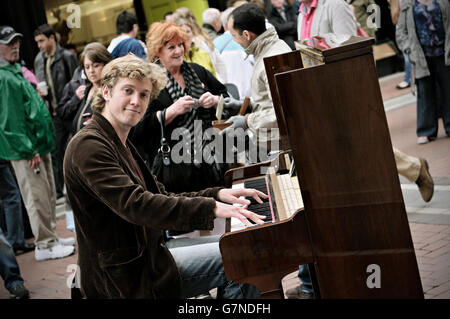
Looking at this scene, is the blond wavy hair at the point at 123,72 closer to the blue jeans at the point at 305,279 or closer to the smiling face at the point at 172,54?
the smiling face at the point at 172,54

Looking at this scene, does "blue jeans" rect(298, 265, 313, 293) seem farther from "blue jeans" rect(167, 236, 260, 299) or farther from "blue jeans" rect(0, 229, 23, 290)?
"blue jeans" rect(0, 229, 23, 290)

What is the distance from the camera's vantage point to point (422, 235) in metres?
4.56

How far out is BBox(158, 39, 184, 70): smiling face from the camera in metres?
4.47

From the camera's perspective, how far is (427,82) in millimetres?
7051

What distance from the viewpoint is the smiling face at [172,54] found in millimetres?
4469

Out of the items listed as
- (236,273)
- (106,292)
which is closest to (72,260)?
(106,292)

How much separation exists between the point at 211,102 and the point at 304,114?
1994 millimetres

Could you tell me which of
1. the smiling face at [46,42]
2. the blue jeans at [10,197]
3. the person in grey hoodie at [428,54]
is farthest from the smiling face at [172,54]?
the smiling face at [46,42]

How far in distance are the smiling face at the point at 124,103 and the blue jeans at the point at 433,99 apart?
4883 millimetres

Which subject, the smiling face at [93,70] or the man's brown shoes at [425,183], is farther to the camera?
the smiling face at [93,70]

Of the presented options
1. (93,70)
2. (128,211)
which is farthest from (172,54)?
(128,211)

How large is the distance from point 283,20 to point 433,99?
13.2ft

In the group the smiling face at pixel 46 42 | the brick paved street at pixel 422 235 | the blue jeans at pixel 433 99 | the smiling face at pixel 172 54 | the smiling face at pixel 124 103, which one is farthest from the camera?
the smiling face at pixel 46 42
